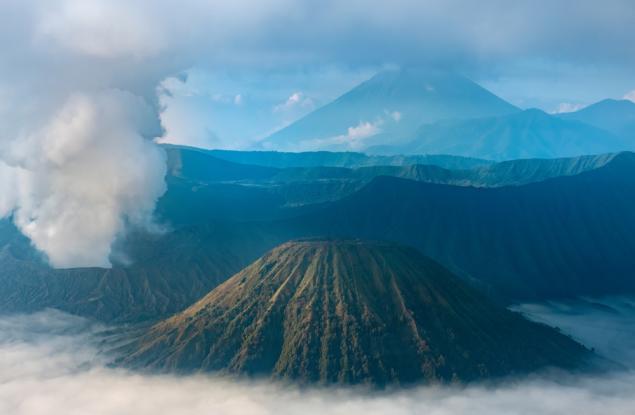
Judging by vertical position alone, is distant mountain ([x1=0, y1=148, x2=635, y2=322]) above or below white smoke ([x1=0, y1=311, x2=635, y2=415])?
above

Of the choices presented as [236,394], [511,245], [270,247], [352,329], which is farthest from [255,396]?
[511,245]

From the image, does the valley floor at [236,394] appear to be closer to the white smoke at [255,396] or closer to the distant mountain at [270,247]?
the white smoke at [255,396]

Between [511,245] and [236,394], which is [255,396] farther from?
[511,245]

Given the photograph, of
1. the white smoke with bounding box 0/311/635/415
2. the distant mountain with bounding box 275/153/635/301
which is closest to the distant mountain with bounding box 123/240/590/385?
the white smoke with bounding box 0/311/635/415

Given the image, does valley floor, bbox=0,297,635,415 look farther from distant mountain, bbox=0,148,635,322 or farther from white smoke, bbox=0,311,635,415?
distant mountain, bbox=0,148,635,322

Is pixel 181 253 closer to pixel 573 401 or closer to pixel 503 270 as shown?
pixel 503 270
